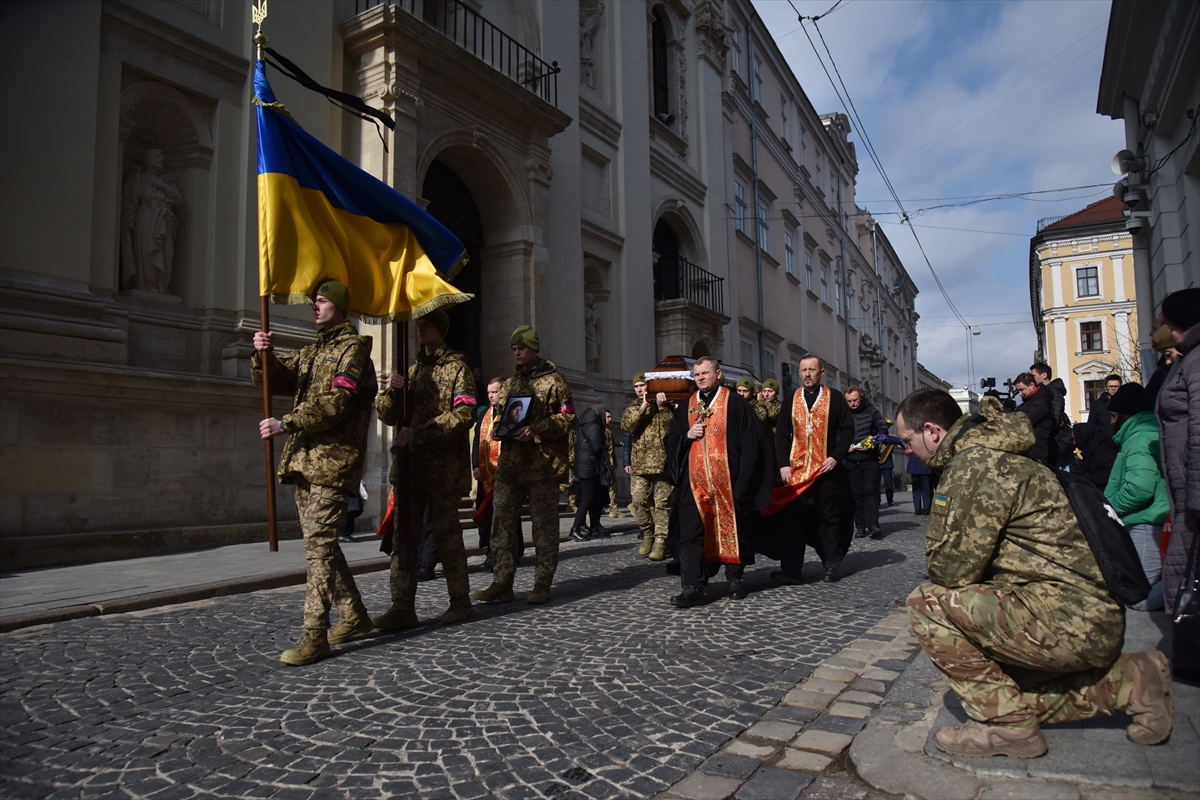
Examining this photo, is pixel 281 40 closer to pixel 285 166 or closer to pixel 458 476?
pixel 285 166

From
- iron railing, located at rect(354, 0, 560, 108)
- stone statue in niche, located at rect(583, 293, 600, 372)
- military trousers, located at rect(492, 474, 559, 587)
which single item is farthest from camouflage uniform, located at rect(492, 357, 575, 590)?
stone statue in niche, located at rect(583, 293, 600, 372)

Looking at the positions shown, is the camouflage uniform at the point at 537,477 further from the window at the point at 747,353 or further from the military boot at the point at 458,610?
the window at the point at 747,353

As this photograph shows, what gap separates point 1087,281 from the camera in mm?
53188

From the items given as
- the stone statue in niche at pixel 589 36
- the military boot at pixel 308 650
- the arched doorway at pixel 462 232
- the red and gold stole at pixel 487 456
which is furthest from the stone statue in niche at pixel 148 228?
the stone statue in niche at pixel 589 36

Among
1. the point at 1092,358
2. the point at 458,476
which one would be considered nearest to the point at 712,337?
the point at 458,476

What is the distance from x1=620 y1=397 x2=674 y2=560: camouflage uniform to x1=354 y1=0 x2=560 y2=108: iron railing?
25.9ft

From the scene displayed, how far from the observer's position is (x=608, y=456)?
38.2 feet

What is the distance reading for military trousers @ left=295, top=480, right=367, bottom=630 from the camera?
436 centimetres

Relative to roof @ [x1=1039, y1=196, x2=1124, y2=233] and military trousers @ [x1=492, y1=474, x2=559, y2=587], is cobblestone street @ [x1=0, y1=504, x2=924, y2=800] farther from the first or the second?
roof @ [x1=1039, y1=196, x2=1124, y2=233]

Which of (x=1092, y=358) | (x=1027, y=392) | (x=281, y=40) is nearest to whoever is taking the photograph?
(x=1027, y=392)

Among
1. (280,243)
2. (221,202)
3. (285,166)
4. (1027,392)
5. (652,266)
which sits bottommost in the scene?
(1027,392)

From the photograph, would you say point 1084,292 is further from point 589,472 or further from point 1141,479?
point 1141,479

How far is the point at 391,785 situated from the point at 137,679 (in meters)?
2.00

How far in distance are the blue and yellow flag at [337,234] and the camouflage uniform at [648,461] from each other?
3412mm
